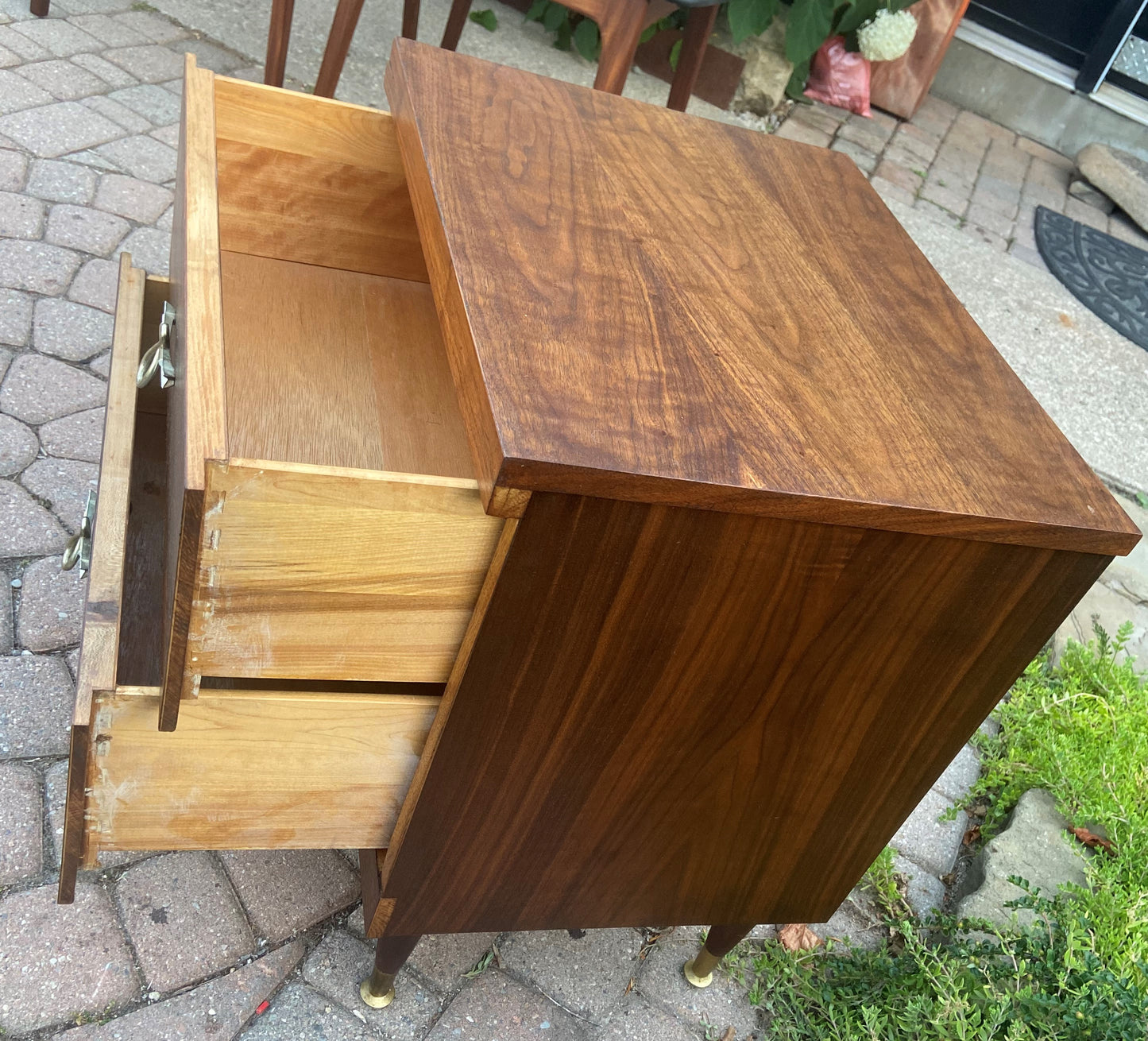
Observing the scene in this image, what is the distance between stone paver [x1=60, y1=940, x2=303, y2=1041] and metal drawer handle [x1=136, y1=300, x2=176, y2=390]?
71cm

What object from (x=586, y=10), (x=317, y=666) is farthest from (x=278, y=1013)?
(x=586, y=10)

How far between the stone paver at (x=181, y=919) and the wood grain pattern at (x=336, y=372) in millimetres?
548

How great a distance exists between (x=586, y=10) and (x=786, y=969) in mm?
1997

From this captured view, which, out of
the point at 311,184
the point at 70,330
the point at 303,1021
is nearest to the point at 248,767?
the point at 303,1021

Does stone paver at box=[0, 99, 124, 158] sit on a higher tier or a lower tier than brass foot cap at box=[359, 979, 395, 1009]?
higher

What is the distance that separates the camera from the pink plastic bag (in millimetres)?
4410

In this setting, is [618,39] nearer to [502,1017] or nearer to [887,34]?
[502,1017]

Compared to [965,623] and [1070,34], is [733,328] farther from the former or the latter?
[1070,34]

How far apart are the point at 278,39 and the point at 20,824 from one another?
189 cm

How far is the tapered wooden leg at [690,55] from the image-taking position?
2.66 metres

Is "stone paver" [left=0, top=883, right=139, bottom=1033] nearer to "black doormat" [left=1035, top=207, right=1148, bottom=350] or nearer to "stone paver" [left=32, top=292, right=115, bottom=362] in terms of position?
"stone paver" [left=32, top=292, right=115, bottom=362]

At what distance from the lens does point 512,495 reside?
79 cm

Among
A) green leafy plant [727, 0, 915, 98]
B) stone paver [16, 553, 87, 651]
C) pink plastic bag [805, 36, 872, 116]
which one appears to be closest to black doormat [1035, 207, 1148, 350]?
pink plastic bag [805, 36, 872, 116]

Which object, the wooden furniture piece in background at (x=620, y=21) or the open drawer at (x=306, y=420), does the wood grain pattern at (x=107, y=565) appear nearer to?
the open drawer at (x=306, y=420)
